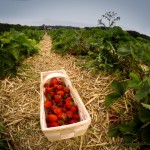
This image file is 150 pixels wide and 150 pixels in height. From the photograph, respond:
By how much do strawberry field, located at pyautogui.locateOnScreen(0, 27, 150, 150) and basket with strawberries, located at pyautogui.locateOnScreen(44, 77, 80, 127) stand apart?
2 centimetres

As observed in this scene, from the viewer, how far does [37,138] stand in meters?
2.33

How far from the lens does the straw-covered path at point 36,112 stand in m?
2.26

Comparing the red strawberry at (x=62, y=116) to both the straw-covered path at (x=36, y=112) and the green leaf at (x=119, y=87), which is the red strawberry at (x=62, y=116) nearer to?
the straw-covered path at (x=36, y=112)

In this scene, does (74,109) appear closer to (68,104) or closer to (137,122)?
(68,104)

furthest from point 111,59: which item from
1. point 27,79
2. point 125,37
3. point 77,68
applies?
point 27,79

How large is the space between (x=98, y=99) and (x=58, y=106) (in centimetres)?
54

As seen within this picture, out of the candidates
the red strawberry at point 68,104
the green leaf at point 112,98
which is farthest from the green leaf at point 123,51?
the red strawberry at point 68,104

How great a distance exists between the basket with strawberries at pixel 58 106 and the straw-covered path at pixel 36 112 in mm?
186

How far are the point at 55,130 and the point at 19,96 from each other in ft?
4.15

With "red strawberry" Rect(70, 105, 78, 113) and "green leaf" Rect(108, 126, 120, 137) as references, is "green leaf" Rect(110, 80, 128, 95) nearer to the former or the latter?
"green leaf" Rect(108, 126, 120, 137)

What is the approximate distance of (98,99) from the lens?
2.88 m

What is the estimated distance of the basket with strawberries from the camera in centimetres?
229

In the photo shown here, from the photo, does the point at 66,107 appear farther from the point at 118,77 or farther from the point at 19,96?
the point at 118,77

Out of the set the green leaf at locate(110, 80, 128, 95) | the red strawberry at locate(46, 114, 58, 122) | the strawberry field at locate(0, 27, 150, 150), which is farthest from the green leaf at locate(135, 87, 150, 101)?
the red strawberry at locate(46, 114, 58, 122)
